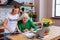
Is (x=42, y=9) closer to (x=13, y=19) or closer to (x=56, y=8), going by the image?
(x=56, y=8)

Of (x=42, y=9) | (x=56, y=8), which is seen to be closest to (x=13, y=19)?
(x=42, y=9)

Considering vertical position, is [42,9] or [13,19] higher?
[42,9]

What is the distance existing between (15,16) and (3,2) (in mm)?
1290

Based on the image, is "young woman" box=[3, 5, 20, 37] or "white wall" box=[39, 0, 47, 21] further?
"white wall" box=[39, 0, 47, 21]

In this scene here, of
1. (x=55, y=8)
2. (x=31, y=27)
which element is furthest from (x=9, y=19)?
(x=55, y=8)

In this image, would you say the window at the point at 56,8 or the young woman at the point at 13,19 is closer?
the young woman at the point at 13,19

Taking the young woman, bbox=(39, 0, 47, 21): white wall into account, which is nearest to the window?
bbox=(39, 0, 47, 21): white wall

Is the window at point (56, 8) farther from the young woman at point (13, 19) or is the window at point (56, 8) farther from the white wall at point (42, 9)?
the young woman at point (13, 19)

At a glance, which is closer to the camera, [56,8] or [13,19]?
[13,19]

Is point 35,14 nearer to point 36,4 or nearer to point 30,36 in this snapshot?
point 36,4

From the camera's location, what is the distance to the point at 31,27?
3021 mm

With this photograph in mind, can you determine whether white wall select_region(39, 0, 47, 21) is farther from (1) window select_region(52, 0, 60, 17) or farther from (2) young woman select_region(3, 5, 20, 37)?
(2) young woman select_region(3, 5, 20, 37)

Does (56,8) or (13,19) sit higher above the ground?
(56,8)

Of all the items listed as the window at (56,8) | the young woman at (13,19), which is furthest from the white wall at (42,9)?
the young woman at (13,19)
